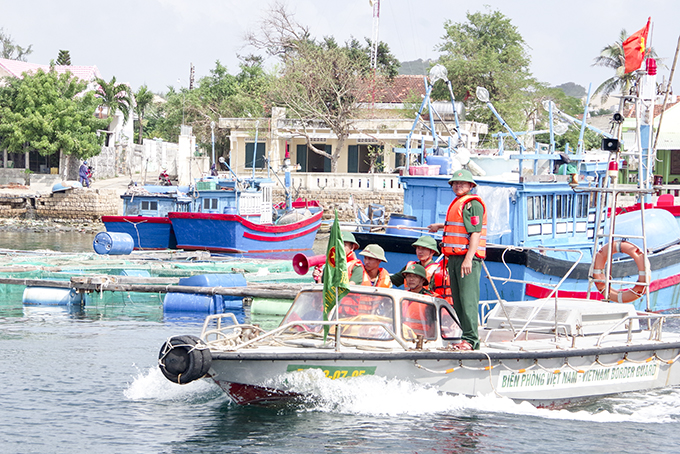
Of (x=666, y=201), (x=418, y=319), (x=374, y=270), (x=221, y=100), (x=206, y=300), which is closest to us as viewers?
(x=418, y=319)

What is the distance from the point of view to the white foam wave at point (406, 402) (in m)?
8.46

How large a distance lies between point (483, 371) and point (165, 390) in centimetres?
364

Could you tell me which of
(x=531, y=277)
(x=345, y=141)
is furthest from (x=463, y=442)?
(x=345, y=141)

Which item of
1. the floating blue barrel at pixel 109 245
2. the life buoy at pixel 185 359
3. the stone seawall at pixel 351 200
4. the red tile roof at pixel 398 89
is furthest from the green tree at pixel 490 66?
the life buoy at pixel 185 359

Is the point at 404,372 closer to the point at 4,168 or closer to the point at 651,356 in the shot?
the point at 651,356

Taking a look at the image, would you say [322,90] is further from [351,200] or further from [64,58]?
[64,58]

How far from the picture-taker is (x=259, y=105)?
154 feet

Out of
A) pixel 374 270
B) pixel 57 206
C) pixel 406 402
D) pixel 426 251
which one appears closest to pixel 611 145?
pixel 426 251

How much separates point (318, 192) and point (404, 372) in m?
30.2

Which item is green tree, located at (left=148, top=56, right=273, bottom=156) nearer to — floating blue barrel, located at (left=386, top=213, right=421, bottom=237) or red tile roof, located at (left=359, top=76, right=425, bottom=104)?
red tile roof, located at (left=359, top=76, right=425, bottom=104)

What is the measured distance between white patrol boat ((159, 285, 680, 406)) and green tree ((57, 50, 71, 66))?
170 feet

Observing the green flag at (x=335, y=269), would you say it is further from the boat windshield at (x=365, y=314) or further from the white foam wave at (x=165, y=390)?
the white foam wave at (x=165, y=390)

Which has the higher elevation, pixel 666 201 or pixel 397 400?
pixel 666 201

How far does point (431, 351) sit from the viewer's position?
28.7 ft
